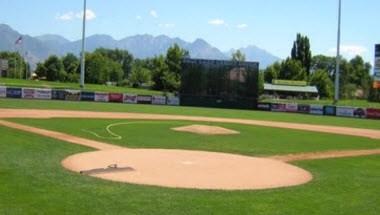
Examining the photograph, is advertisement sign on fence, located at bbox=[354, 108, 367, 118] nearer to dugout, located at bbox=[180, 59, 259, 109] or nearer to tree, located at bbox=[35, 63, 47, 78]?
dugout, located at bbox=[180, 59, 259, 109]

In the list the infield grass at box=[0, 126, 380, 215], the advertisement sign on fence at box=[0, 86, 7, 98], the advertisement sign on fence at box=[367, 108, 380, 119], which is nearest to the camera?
the infield grass at box=[0, 126, 380, 215]

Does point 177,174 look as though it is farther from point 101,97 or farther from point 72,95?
point 101,97

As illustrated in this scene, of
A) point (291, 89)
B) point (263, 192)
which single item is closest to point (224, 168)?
point (263, 192)

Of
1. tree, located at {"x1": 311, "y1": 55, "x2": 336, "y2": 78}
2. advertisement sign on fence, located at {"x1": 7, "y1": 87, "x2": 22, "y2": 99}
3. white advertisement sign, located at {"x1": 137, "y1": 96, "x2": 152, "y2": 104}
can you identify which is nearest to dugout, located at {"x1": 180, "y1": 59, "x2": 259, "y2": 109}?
white advertisement sign, located at {"x1": 137, "y1": 96, "x2": 152, "y2": 104}

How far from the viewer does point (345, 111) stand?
63.3m

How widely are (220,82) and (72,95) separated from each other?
654 inches

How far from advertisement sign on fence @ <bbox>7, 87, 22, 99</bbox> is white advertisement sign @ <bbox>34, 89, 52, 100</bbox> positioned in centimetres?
168

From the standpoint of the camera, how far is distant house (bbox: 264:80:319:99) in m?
116

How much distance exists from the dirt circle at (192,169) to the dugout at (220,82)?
130 ft

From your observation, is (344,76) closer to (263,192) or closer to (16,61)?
(16,61)

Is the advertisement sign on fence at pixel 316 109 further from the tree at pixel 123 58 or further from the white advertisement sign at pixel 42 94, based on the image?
the tree at pixel 123 58

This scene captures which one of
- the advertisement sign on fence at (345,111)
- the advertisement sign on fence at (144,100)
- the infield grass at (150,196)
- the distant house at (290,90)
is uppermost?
the distant house at (290,90)

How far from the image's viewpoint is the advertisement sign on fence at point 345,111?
62.9m

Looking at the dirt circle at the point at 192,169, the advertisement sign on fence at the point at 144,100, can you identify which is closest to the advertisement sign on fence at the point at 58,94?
the advertisement sign on fence at the point at 144,100
